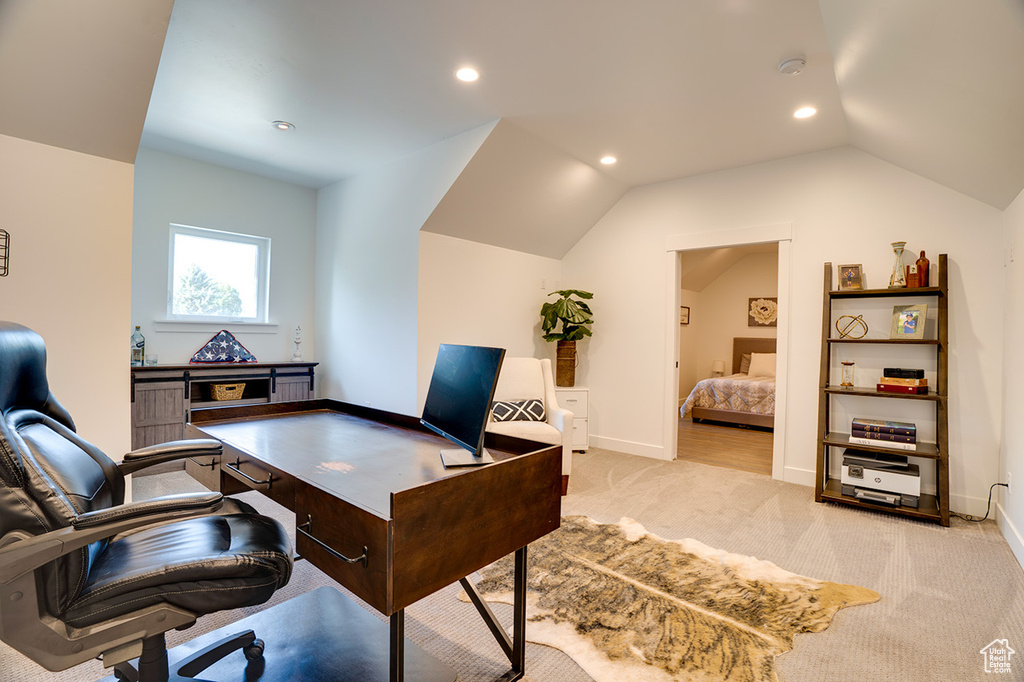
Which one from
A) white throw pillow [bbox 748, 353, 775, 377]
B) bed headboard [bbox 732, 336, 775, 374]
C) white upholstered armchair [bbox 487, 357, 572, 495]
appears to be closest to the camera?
white upholstered armchair [bbox 487, 357, 572, 495]

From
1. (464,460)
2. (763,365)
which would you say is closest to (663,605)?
(464,460)

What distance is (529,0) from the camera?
224cm

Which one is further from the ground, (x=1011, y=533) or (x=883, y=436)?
(x=883, y=436)

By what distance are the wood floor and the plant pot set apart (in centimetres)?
134

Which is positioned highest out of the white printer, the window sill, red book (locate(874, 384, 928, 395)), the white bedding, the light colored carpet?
the window sill

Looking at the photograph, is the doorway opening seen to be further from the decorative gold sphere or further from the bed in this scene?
the decorative gold sphere

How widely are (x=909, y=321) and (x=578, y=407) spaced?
2.71 m

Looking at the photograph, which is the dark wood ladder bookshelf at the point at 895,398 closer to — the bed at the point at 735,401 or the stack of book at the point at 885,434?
the stack of book at the point at 885,434

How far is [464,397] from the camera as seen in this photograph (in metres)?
1.44

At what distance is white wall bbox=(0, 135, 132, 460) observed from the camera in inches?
94.7

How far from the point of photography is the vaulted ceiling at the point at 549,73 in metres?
2.05

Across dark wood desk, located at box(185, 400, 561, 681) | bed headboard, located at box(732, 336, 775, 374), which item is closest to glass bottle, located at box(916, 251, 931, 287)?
dark wood desk, located at box(185, 400, 561, 681)

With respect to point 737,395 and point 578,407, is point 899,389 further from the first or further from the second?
point 737,395

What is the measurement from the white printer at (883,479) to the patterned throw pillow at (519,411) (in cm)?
226
